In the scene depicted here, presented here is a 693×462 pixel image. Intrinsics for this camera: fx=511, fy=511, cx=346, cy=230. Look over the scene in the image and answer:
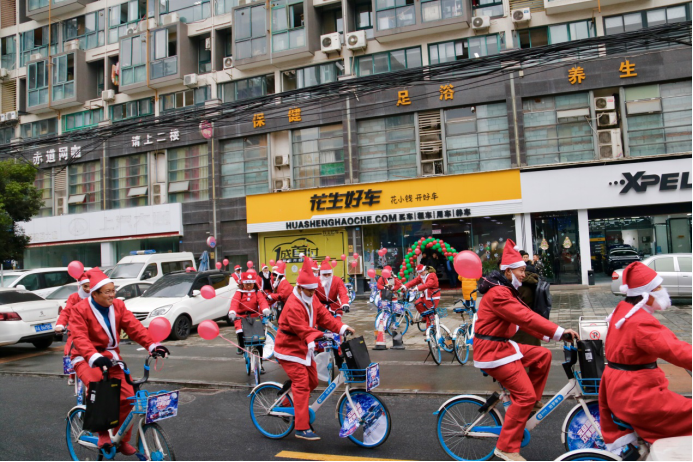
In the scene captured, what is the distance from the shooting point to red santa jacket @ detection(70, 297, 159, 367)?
169 inches

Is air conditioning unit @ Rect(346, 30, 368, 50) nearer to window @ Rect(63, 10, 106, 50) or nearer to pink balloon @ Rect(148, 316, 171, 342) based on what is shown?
window @ Rect(63, 10, 106, 50)

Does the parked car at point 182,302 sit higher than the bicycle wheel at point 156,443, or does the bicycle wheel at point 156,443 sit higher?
the parked car at point 182,302

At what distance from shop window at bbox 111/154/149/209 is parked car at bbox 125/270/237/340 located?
14934 mm

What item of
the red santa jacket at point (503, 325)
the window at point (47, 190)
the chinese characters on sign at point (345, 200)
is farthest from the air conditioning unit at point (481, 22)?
the window at point (47, 190)

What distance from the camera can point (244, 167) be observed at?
24953 mm

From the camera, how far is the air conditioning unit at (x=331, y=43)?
22750 millimetres

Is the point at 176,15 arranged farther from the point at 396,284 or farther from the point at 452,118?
the point at 396,284

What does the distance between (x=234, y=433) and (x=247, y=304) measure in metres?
3.01

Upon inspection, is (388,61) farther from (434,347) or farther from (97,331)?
(97,331)

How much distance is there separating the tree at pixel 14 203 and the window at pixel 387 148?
1313cm

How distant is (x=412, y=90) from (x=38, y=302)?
52.5 ft

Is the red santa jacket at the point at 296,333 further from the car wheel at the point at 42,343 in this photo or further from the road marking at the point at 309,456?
the car wheel at the point at 42,343

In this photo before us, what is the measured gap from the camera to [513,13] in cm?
2055

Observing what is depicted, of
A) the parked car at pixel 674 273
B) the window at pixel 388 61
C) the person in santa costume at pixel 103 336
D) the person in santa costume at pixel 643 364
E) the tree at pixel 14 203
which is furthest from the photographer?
the window at pixel 388 61
